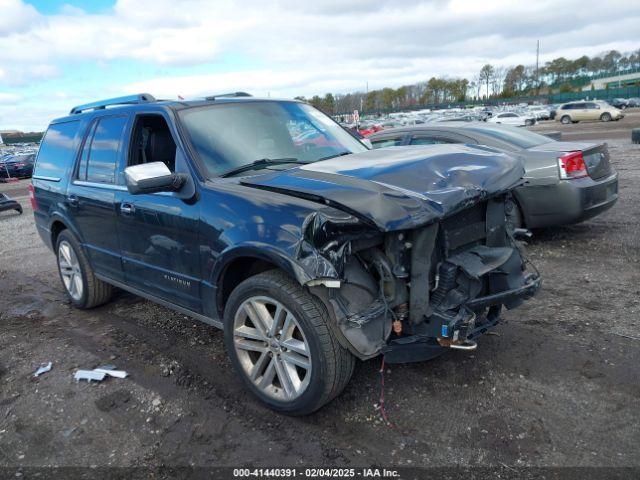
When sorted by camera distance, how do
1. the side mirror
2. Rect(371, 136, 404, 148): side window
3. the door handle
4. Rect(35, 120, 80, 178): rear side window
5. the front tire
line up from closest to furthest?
the front tire < the side mirror < the door handle < Rect(35, 120, 80, 178): rear side window < Rect(371, 136, 404, 148): side window

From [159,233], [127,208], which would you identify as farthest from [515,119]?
[159,233]

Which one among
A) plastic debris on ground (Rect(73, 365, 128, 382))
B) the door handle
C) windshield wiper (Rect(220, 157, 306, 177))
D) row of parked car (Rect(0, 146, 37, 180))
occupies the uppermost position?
windshield wiper (Rect(220, 157, 306, 177))

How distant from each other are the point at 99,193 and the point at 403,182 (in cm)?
283

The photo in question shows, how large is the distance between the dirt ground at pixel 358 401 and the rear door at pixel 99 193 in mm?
750

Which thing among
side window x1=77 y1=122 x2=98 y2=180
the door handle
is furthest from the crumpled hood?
side window x1=77 y1=122 x2=98 y2=180

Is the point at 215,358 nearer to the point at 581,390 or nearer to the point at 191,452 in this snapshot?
the point at 191,452

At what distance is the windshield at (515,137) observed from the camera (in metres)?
6.55

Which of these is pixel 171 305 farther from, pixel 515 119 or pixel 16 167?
pixel 515 119

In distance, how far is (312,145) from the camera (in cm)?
421

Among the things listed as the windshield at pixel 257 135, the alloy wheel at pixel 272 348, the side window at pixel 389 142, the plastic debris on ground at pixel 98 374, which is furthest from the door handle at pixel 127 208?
the side window at pixel 389 142

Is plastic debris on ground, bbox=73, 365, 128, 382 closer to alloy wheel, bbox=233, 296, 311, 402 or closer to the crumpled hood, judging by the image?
alloy wheel, bbox=233, 296, 311, 402

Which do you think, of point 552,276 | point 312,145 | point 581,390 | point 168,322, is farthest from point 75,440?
point 552,276

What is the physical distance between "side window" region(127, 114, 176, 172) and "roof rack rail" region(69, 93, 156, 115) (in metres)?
0.24

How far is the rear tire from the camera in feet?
16.5
